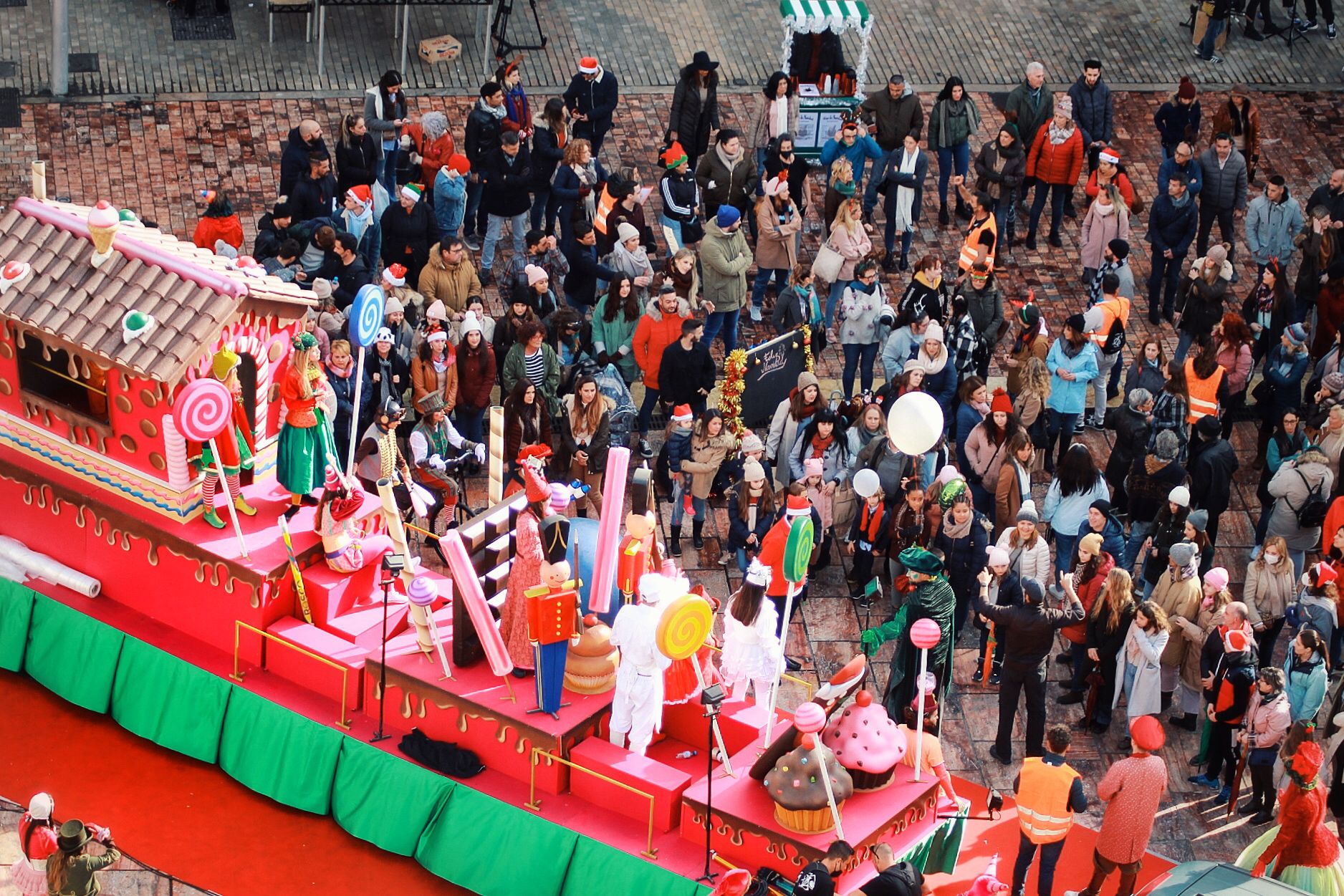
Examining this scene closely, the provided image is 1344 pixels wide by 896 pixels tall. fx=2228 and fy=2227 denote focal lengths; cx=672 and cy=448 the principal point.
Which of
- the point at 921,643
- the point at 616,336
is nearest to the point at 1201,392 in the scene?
the point at 616,336

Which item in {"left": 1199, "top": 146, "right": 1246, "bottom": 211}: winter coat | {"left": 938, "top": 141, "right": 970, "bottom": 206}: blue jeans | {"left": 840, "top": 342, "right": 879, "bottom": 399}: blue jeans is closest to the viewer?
{"left": 840, "top": 342, "right": 879, "bottom": 399}: blue jeans

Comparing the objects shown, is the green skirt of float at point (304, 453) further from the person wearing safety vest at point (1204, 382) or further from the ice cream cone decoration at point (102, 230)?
the person wearing safety vest at point (1204, 382)

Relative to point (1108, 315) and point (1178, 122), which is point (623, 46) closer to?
point (1178, 122)

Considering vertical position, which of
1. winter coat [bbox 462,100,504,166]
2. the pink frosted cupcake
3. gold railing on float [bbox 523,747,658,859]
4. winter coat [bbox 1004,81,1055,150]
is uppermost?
winter coat [bbox 1004,81,1055,150]

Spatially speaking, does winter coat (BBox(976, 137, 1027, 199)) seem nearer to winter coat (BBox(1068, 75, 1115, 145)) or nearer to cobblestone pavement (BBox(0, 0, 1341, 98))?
winter coat (BBox(1068, 75, 1115, 145))

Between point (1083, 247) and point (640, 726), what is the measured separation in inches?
398

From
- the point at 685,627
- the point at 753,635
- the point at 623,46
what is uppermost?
the point at 623,46

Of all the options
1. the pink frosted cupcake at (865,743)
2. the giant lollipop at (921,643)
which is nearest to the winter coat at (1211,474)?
the giant lollipop at (921,643)

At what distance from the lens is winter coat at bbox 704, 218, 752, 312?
23094mm

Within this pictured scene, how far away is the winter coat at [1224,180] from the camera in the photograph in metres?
25.6

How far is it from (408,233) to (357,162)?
1.40 m

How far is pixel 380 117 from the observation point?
25.0m

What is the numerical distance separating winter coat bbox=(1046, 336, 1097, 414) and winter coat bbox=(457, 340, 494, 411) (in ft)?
18.2

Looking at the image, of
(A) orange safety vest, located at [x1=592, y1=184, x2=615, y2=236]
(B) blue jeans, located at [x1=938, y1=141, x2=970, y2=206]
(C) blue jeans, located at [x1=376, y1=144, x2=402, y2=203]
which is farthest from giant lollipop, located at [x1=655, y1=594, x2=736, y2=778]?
(B) blue jeans, located at [x1=938, y1=141, x2=970, y2=206]
